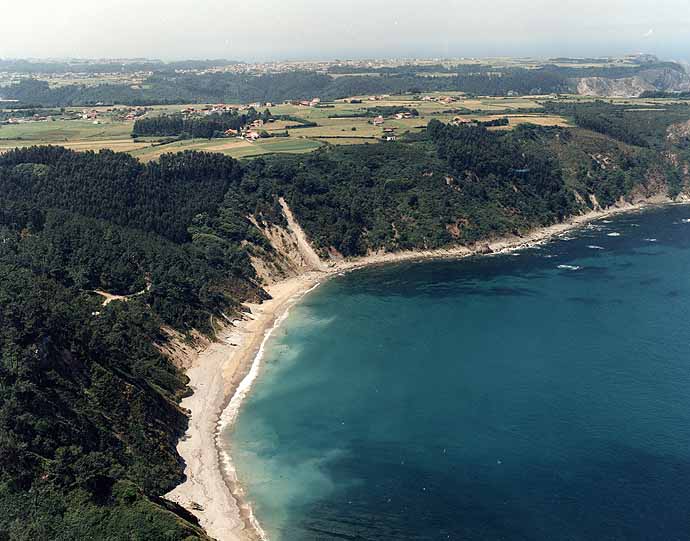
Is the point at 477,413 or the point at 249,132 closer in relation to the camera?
the point at 477,413

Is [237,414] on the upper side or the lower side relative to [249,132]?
lower

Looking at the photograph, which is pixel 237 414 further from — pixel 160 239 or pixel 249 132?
pixel 249 132

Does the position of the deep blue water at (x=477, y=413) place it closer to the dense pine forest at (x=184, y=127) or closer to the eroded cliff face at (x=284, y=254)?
the eroded cliff face at (x=284, y=254)

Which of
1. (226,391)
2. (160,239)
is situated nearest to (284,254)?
(160,239)

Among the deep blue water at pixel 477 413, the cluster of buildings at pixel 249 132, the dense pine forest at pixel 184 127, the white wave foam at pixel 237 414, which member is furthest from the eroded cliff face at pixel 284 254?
the dense pine forest at pixel 184 127

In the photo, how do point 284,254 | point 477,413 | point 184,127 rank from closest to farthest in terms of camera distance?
1. point 477,413
2. point 284,254
3. point 184,127

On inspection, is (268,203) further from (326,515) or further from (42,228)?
(326,515)

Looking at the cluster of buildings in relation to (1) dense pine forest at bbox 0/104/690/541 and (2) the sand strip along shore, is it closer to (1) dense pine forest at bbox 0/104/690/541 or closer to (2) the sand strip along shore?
(1) dense pine forest at bbox 0/104/690/541
